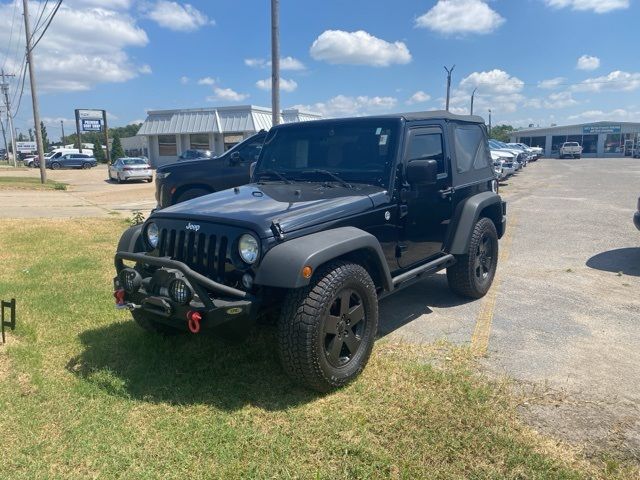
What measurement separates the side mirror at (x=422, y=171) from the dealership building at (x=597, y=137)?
58074 mm

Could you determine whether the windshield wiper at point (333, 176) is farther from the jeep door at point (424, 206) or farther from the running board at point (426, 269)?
the running board at point (426, 269)

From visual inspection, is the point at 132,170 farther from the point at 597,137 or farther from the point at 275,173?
the point at 597,137

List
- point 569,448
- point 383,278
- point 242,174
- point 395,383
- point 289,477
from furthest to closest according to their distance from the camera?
point 242,174 < point 383,278 < point 395,383 < point 569,448 < point 289,477

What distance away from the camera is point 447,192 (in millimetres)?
4871

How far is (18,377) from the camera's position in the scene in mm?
3795

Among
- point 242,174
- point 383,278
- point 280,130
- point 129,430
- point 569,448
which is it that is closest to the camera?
point 569,448

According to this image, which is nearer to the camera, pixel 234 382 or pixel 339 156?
pixel 234 382

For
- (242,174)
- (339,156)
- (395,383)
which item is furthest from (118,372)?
(242,174)

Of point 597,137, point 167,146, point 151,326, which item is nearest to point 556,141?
point 597,137

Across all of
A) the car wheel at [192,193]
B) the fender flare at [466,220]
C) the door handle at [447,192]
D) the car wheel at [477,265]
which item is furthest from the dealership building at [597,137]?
the door handle at [447,192]

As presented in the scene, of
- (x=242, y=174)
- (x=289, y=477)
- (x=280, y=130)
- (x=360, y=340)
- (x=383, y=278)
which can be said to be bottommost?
(x=289, y=477)

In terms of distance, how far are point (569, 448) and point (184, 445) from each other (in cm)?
222

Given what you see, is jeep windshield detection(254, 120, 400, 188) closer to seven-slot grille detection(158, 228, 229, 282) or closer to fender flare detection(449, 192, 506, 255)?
fender flare detection(449, 192, 506, 255)

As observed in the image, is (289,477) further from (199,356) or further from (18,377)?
(18,377)
